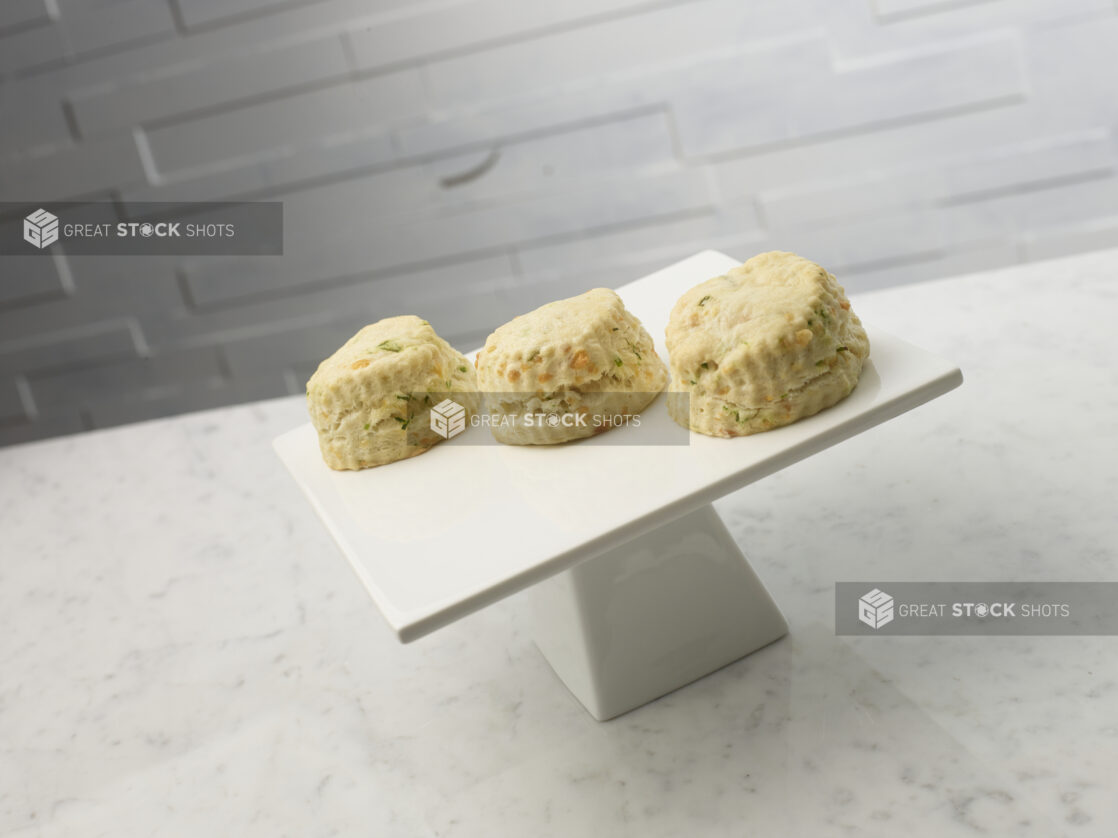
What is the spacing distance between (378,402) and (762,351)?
1.01ft

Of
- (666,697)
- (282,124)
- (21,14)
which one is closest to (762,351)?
(666,697)

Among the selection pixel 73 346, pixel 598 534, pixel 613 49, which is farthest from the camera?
pixel 73 346

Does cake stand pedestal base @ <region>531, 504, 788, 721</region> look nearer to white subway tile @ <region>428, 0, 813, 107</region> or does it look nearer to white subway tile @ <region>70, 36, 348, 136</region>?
white subway tile @ <region>428, 0, 813, 107</region>

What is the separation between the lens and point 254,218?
6.71 feet

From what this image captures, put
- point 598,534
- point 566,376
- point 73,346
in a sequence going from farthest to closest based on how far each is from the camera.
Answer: point 73,346, point 566,376, point 598,534

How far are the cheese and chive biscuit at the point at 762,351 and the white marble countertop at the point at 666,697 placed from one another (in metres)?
0.22

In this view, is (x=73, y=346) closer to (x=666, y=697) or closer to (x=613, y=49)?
(x=613, y=49)

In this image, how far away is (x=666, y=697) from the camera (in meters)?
0.81

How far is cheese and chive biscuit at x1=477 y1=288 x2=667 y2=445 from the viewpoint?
776 mm

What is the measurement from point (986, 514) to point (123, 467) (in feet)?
3.57

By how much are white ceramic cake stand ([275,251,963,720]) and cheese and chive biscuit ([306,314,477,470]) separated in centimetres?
2

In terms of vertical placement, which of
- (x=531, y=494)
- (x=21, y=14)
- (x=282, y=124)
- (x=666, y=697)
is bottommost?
(x=666, y=697)

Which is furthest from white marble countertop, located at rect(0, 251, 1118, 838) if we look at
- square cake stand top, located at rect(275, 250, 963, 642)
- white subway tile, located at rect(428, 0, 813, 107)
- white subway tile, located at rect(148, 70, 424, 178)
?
white subway tile, located at rect(148, 70, 424, 178)

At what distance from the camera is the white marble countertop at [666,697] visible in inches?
27.3
